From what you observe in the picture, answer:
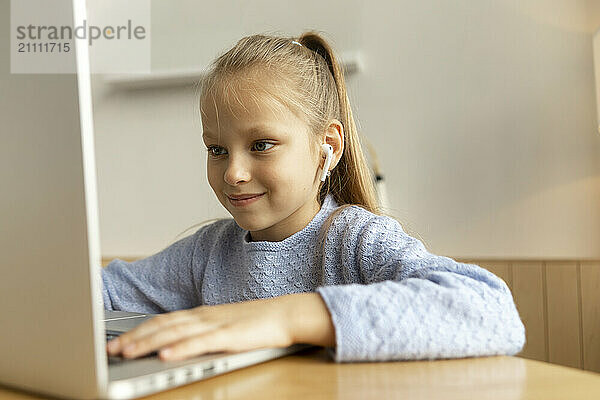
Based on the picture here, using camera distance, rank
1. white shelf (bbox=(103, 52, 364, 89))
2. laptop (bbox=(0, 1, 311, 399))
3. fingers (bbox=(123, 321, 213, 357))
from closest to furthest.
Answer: laptop (bbox=(0, 1, 311, 399)) → fingers (bbox=(123, 321, 213, 357)) → white shelf (bbox=(103, 52, 364, 89))

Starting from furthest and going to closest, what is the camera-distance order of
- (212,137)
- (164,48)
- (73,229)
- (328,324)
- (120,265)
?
(164,48) < (120,265) < (212,137) < (328,324) < (73,229)

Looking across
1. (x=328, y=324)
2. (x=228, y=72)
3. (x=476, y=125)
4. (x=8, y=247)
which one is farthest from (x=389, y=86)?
(x=8, y=247)

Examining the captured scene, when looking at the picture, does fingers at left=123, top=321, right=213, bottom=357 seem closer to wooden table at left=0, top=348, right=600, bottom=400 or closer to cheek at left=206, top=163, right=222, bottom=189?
wooden table at left=0, top=348, right=600, bottom=400

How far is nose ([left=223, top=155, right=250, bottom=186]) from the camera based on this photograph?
90 centimetres

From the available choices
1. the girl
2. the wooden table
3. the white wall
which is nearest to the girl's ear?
the girl

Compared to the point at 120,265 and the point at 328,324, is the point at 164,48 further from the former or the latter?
the point at 328,324

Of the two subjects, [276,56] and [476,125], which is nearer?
[276,56]

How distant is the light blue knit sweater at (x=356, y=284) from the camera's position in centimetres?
56

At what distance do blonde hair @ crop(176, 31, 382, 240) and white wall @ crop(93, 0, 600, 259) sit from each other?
28.3 inches

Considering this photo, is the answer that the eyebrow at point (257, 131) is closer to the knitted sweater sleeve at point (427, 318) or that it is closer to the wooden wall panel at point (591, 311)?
the knitted sweater sleeve at point (427, 318)

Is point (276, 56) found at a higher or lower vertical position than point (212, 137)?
higher

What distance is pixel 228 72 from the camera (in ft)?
3.21

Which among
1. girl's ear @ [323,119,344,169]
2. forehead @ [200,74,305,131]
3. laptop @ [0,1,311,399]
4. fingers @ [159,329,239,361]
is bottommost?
fingers @ [159,329,239,361]

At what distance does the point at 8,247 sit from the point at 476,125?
1.46 meters
